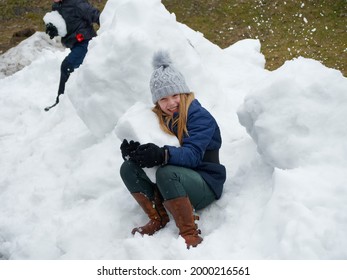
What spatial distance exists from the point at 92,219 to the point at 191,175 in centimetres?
99

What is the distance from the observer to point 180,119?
3.09m

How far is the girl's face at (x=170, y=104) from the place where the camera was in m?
3.18

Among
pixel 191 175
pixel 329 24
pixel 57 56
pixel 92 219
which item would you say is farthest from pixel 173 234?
pixel 329 24

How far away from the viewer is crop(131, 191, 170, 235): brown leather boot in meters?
3.08

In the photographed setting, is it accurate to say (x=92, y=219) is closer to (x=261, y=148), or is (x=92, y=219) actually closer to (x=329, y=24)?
(x=261, y=148)

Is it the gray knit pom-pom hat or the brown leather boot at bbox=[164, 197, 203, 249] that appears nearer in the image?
the brown leather boot at bbox=[164, 197, 203, 249]

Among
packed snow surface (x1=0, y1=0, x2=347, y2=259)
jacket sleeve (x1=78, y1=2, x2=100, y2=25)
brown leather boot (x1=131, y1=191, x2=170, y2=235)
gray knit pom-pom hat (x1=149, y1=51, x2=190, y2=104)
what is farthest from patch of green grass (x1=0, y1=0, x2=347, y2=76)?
brown leather boot (x1=131, y1=191, x2=170, y2=235)

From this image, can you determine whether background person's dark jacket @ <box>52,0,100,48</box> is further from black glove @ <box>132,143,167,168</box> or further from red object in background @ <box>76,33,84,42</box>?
black glove @ <box>132,143,167,168</box>

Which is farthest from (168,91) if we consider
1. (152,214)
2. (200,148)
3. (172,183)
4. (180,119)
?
(152,214)

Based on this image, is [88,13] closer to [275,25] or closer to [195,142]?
[195,142]

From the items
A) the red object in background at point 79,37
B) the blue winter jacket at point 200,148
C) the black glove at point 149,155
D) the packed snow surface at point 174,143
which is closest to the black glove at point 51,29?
the red object in background at point 79,37

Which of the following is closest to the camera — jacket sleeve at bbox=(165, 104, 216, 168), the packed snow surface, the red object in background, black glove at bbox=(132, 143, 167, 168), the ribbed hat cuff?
the packed snow surface

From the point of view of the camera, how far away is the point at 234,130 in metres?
4.12

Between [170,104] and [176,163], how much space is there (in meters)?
0.49
